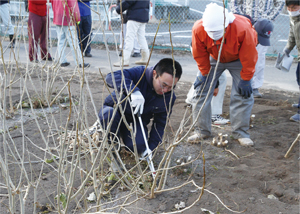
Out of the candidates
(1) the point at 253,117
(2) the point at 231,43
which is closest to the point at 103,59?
(1) the point at 253,117

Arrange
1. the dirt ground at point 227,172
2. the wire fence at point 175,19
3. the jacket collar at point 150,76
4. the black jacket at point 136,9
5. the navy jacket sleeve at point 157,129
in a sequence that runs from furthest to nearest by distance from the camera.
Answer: the wire fence at point 175,19 → the black jacket at point 136,9 → the navy jacket sleeve at point 157,129 → the jacket collar at point 150,76 → the dirt ground at point 227,172

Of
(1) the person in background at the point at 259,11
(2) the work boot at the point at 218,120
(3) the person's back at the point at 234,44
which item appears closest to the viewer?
(3) the person's back at the point at 234,44

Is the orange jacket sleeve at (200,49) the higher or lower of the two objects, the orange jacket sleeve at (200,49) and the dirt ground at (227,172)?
the higher

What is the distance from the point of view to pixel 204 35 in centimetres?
308

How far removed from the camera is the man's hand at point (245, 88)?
10.6 feet

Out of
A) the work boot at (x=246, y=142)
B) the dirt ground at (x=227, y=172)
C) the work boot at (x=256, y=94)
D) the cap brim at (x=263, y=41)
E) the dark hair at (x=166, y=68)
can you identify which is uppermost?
the cap brim at (x=263, y=41)

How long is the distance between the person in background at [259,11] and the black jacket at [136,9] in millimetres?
2060

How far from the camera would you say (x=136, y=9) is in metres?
6.39

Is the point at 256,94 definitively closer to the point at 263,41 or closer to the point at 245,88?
the point at 263,41

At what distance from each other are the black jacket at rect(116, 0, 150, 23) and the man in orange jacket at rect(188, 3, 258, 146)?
11.0 feet

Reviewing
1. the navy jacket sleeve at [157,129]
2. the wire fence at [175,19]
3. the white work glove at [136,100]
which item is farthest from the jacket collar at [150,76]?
the wire fence at [175,19]

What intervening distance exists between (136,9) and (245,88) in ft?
12.5

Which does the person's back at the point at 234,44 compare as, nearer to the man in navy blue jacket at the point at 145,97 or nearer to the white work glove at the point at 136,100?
the man in navy blue jacket at the point at 145,97

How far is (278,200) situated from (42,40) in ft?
19.0
